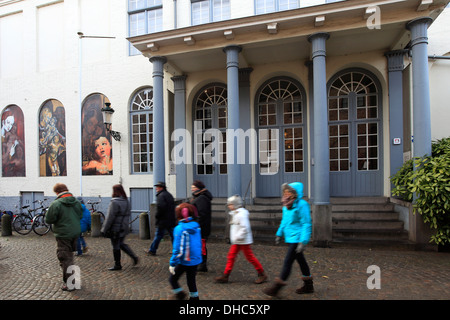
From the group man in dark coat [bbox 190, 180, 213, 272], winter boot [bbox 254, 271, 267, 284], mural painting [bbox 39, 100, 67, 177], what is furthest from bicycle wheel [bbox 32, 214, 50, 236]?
winter boot [bbox 254, 271, 267, 284]

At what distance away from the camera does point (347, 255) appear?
226 inches

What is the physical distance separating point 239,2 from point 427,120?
5991 mm

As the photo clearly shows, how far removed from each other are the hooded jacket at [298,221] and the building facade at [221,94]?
2.93 metres

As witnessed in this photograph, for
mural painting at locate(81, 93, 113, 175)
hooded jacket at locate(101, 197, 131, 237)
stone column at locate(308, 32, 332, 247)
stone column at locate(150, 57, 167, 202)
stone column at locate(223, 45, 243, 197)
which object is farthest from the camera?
mural painting at locate(81, 93, 113, 175)

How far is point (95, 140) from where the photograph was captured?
33.1 feet

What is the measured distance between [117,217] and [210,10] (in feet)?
23.0

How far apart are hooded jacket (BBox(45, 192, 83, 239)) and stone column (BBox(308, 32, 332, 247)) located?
501cm

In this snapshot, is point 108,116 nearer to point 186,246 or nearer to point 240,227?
point 240,227

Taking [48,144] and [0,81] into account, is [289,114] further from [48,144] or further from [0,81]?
[0,81]

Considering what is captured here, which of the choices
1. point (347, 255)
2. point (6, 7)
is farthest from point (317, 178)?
point (6, 7)

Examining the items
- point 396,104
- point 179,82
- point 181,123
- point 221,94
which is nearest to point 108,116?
point 181,123

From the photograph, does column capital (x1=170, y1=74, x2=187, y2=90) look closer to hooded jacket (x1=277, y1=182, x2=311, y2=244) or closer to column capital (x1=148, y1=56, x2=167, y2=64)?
column capital (x1=148, y1=56, x2=167, y2=64)

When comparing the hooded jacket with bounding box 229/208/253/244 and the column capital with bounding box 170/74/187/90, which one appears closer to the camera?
the hooded jacket with bounding box 229/208/253/244

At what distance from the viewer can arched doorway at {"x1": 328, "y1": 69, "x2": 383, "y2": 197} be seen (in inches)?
311
